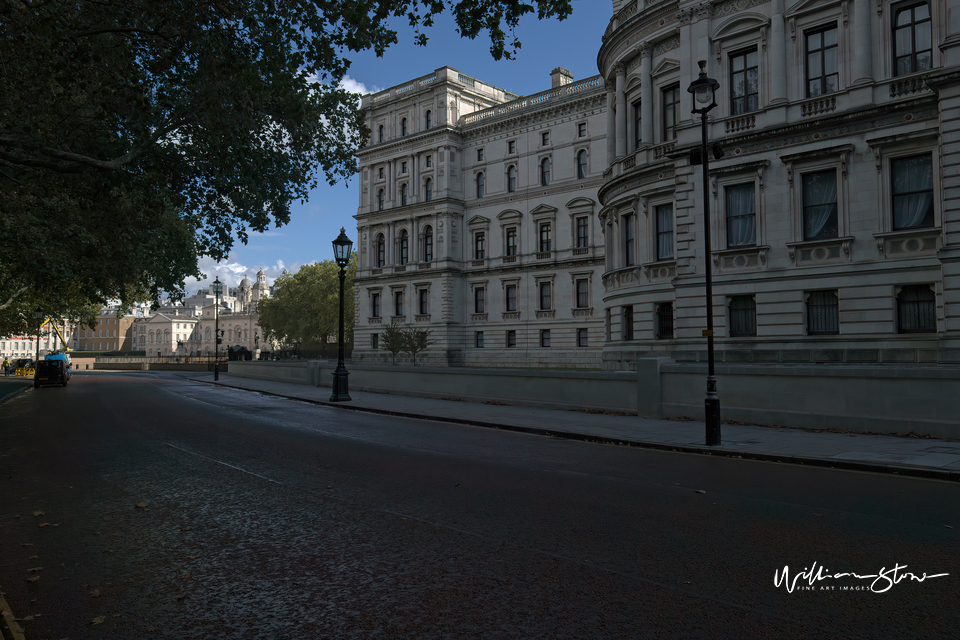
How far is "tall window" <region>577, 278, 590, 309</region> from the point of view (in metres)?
52.8

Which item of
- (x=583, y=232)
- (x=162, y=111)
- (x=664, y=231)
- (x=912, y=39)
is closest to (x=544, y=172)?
(x=583, y=232)

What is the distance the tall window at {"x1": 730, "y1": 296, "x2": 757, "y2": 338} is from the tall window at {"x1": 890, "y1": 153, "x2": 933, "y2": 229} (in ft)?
17.1

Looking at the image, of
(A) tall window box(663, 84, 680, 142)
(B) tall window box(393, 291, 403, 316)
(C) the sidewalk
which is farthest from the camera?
(B) tall window box(393, 291, 403, 316)

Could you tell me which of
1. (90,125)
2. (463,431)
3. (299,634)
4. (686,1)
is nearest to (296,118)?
(90,125)

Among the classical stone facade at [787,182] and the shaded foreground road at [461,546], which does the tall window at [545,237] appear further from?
the shaded foreground road at [461,546]

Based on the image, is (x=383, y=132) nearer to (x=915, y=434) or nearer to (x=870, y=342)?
(x=870, y=342)

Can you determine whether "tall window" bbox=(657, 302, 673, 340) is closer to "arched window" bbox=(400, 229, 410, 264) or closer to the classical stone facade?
the classical stone facade

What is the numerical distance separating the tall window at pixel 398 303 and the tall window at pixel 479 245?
8908 mm

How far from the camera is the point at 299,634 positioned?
394 cm

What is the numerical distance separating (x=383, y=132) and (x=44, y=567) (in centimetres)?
6578

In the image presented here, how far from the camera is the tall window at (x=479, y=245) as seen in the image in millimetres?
60875

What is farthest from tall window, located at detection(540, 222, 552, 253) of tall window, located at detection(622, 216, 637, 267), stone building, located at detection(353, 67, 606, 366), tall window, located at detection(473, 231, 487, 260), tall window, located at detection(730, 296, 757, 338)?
tall window, located at detection(730, 296, 757, 338)
